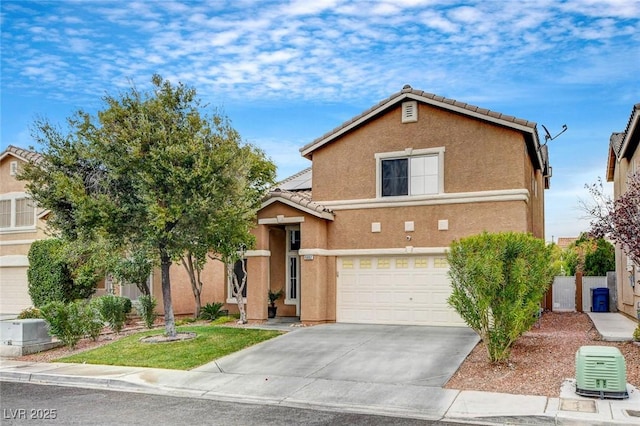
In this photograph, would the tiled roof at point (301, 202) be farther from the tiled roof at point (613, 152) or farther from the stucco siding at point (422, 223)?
the tiled roof at point (613, 152)

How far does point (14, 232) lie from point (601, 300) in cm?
2482

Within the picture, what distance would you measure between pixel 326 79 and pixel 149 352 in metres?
8.31

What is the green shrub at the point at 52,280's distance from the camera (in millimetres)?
22906

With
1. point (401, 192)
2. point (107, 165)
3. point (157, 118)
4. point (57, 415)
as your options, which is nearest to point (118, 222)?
point (107, 165)

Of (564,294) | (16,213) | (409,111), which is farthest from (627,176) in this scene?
(16,213)

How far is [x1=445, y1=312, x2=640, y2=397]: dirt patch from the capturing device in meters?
10.6

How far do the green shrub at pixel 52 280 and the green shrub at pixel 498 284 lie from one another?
1573 cm

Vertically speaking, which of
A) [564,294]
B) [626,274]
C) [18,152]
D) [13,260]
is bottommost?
[564,294]

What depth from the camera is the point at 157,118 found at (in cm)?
1512

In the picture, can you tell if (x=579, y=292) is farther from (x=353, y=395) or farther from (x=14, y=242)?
(x=14, y=242)

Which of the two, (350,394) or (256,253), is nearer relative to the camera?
(350,394)

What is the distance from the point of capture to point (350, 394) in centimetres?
1062

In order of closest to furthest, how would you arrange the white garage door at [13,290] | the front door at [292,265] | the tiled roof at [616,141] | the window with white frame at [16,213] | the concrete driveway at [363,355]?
the concrete driveway at [363,355], the tiled roof at [616,141], the front door at [292,265], the window with white frame at [16,213], the white garage door at [13,290]

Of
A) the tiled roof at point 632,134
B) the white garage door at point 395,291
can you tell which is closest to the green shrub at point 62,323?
the white garage door at point 395,291
